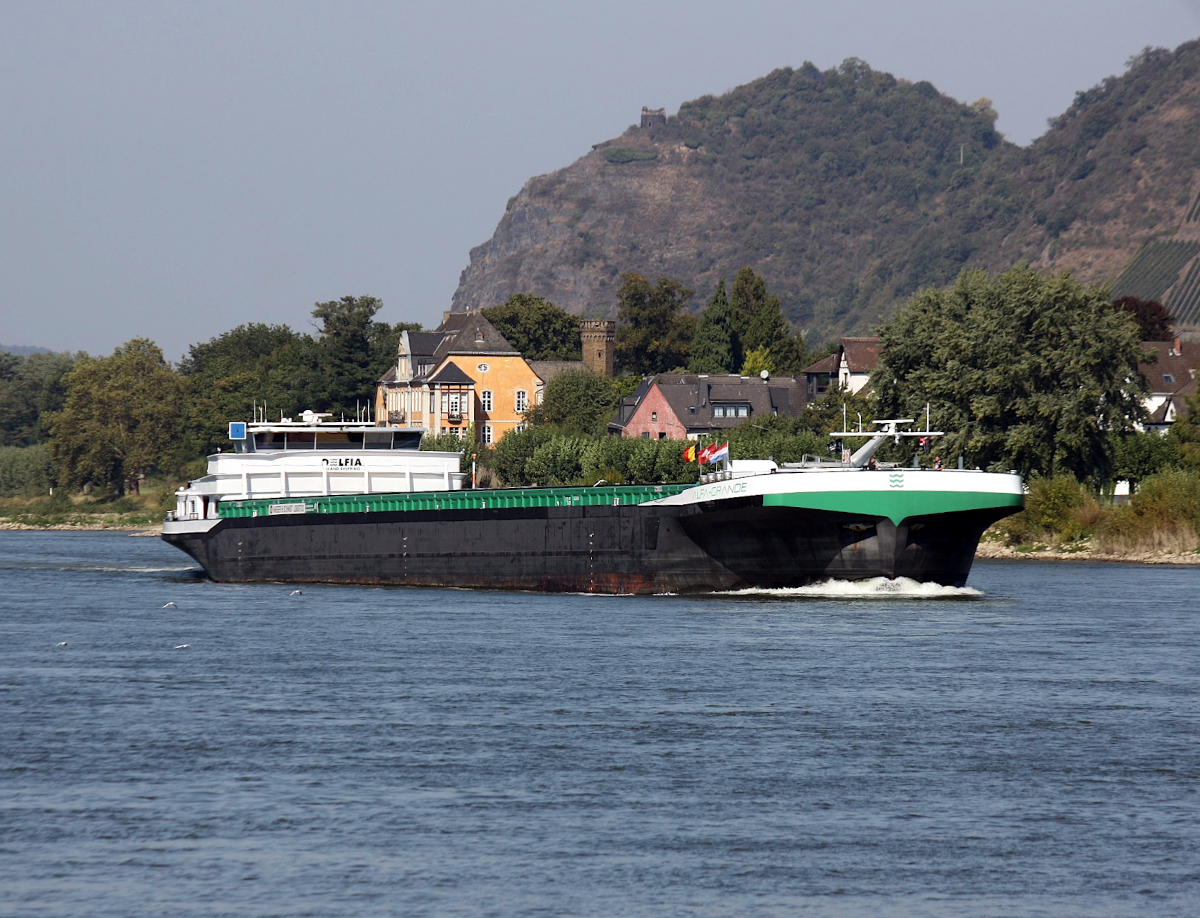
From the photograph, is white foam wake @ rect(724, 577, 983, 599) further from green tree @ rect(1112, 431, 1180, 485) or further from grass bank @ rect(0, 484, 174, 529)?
grass bank @ rect(0, 484, 174, 529)

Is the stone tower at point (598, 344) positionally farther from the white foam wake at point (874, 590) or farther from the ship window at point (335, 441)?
the white foam wake at point (874, 590)

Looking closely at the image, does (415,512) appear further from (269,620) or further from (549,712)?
(549,712)

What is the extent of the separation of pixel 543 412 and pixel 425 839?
108 metres

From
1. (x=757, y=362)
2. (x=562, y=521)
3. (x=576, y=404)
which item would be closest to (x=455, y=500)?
(x=562, y=521)

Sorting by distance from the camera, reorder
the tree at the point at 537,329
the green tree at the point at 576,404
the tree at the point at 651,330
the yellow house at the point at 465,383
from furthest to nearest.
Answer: the tree at the point at 651,330 → the tree at the point at 537,329 → the yellow house at the point at 465,383 → the green tree at the point at 576,404

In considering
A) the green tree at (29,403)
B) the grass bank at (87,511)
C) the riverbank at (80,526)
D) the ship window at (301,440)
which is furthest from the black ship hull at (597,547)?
the green tree at (29,403)

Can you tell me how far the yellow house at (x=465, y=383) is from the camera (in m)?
125

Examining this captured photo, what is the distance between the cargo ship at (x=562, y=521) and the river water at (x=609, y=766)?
2.72 meters

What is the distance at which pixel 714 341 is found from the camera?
509 feet

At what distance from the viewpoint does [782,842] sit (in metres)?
17.0

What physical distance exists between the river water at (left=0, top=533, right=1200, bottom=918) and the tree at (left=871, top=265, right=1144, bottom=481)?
112ft

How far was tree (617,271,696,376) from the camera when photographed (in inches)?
6506


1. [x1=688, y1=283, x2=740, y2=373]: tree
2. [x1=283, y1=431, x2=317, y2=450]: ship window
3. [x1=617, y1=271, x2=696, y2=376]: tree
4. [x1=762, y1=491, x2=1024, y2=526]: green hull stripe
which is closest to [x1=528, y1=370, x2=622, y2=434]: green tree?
[x1=688, y1=283, x2=740, y2=373]: tree

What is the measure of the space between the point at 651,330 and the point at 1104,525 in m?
104
